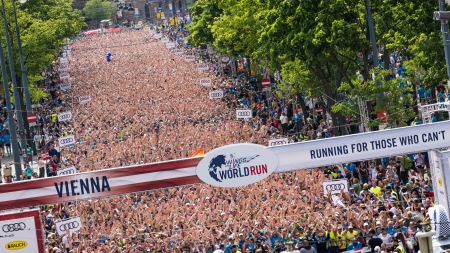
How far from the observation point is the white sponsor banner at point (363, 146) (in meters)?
29.2

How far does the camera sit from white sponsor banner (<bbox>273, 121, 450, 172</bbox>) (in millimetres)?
29156

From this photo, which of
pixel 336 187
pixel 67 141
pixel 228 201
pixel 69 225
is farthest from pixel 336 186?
pixel 67 141

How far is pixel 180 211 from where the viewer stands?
3609 cm

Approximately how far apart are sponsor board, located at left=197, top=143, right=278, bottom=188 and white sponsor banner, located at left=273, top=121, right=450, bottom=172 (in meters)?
0.33

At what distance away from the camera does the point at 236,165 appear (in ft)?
94.6

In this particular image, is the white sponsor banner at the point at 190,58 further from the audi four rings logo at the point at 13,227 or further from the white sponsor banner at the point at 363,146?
the audi four rings logo at the point at 13,227

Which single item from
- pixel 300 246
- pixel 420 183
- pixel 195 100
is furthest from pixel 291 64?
pixel 300 246

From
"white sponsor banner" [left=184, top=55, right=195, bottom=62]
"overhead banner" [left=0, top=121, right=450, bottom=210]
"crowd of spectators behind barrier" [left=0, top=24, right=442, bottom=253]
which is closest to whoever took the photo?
"overhead banner" [left=0, top=121, right=450, bottom=210]

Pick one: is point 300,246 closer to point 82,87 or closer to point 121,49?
point 82,87

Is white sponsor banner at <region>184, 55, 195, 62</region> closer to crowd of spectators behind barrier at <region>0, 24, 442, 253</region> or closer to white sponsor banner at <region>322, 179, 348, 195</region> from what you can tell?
crowd of spectators behind barrier at <region>0, 24, 442, 253</region>

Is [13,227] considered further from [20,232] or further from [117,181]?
[117,181]

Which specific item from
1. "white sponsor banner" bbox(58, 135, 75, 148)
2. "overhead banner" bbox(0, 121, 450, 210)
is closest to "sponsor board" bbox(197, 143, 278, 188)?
"overhead banner" bbox(0, 121, 450, 210)

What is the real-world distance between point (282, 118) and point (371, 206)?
88.6ft

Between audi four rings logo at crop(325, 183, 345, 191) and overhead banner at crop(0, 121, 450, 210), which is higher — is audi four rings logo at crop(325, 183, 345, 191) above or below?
below
